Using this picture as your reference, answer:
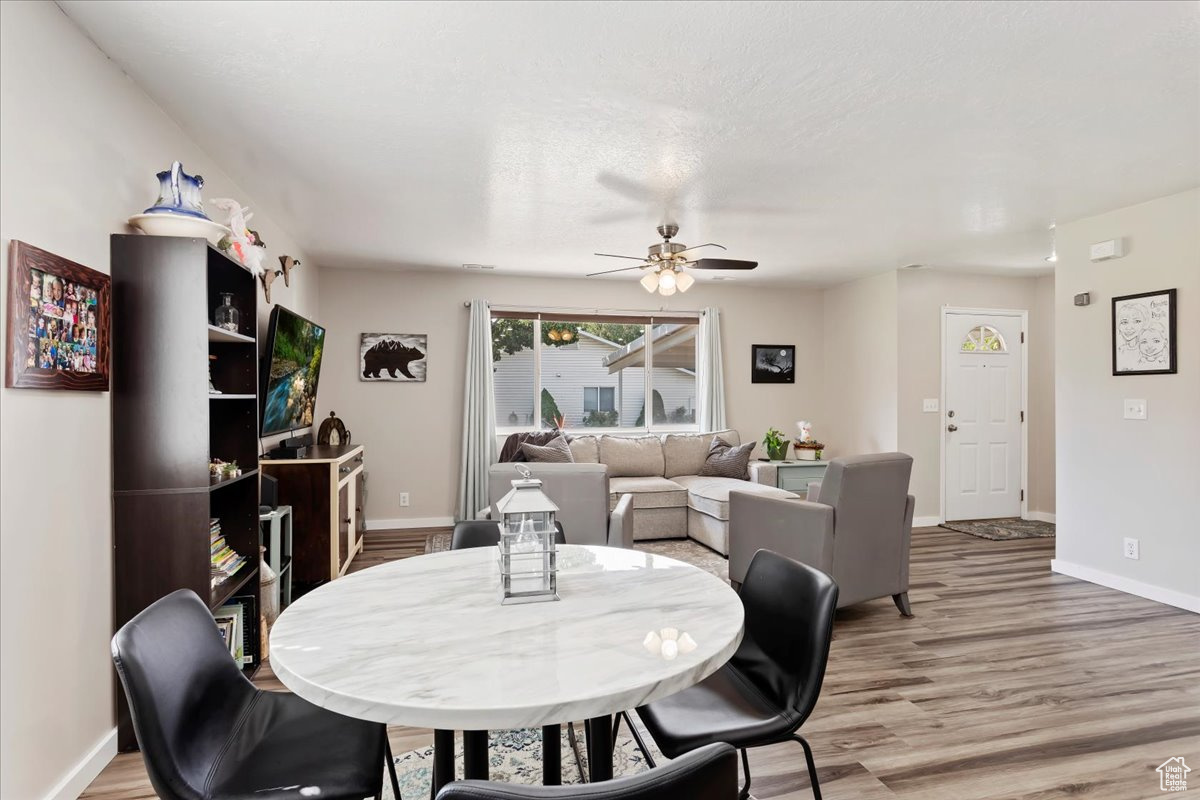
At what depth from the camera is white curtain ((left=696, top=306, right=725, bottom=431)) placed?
6.67 meters

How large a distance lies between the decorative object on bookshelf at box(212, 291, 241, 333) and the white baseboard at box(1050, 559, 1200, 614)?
17.2ft

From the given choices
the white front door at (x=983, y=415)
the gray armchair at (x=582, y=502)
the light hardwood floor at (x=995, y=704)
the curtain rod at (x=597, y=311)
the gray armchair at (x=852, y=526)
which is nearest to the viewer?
the light hardwood floor at (x=995, y=704)

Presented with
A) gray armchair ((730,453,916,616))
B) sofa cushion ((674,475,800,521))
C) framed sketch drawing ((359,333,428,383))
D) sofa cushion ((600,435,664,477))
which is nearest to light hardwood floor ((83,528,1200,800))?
gray armchair ((730,453,916,616))

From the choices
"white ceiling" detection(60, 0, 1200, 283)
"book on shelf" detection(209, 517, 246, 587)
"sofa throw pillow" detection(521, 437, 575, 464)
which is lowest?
"book on shelf" detection(209, 517, 246, 587)

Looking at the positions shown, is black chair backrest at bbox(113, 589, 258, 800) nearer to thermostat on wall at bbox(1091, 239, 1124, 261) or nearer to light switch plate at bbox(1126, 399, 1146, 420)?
light switch plate at bbox(1126, 399, 1146, 420)

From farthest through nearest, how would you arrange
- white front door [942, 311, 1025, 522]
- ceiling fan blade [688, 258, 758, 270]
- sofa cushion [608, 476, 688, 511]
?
white front door [942, 311, 1025, 522]
sofa cushion [608, 476, 688, 511]
ceiling fan blade [688, 258, 758, 270]

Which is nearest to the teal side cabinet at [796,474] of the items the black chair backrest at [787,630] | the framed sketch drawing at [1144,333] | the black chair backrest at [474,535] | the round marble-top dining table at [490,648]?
the framed sketch drawing at [1144,333]

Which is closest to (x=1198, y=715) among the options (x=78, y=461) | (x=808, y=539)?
(x=808, y=539)

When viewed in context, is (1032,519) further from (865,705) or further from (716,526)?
(865,705)

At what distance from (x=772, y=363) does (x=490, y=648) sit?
6165mm

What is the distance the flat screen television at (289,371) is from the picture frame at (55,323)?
1.59m

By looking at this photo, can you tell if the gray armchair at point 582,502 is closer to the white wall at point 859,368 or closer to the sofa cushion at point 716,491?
the sofa cushion at point 716,491

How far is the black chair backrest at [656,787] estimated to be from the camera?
79 centimetres

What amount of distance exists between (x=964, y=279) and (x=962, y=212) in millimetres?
2383
